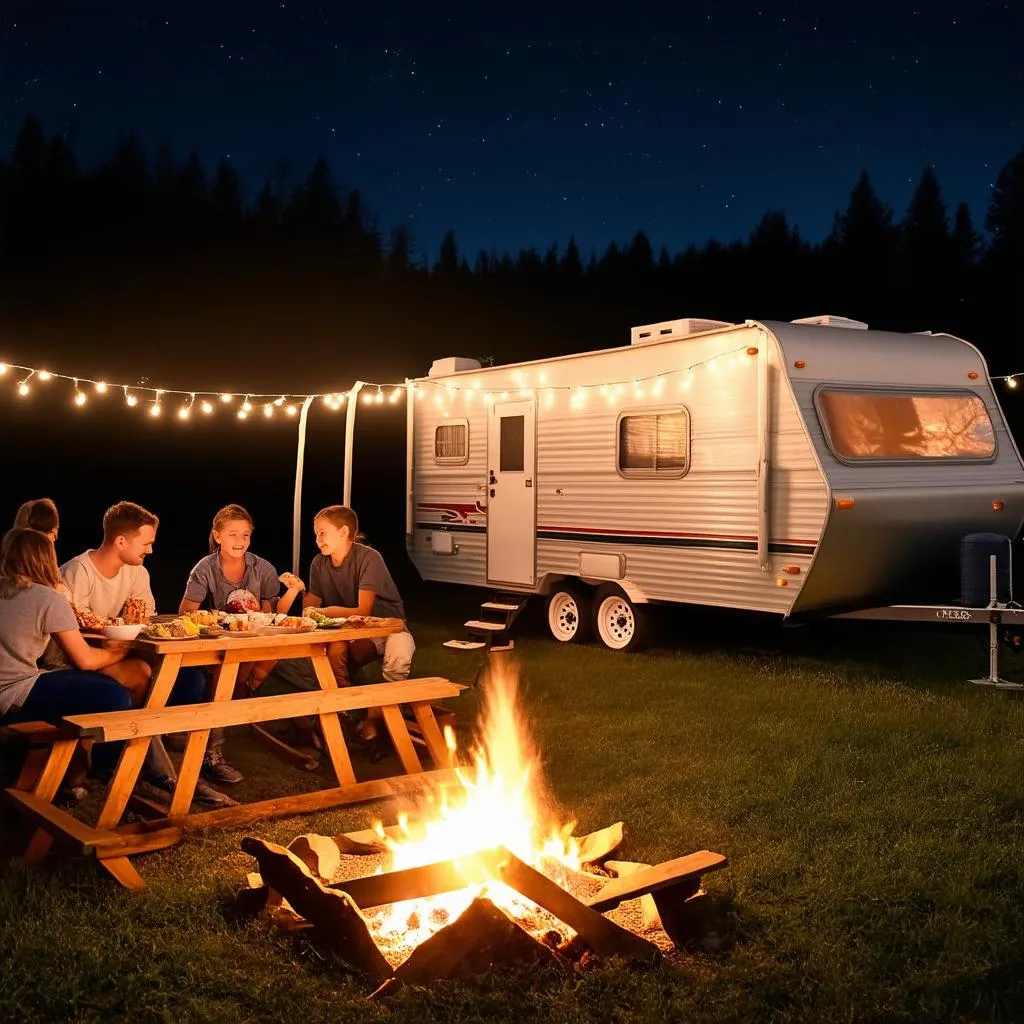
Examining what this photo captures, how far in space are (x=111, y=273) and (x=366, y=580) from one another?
30253 millimetres

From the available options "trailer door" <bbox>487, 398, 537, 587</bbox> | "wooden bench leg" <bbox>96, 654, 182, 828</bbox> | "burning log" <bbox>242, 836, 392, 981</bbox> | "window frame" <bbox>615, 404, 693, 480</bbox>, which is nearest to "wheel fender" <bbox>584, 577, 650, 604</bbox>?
"window frame" <bbox>615, 404, 693, 480</bbox>

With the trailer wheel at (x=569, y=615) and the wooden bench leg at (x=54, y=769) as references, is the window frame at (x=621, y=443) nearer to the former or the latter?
the trailer wheel at (x=569, y=615)

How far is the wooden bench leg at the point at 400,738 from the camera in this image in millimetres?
5492

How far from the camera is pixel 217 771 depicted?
5734 millimetres

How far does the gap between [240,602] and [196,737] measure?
140 cm

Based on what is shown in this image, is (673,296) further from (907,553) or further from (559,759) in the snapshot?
(559,759)

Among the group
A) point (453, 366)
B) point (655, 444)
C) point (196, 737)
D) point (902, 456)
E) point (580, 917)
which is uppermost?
point (453, 366)

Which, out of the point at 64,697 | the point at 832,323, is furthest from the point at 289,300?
the point at 64,697

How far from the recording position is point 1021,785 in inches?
219

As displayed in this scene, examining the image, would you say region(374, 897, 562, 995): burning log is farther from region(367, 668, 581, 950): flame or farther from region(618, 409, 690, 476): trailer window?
region(618, 409, 690, 476): trailer window

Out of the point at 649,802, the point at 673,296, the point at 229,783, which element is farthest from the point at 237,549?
the point at 673,296

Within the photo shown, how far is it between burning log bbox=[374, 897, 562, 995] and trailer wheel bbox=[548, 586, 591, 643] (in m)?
6.58

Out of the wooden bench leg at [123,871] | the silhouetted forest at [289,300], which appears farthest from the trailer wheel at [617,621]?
the silhouetted forest at [289,300]

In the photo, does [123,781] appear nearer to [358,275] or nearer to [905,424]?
[905,424]
